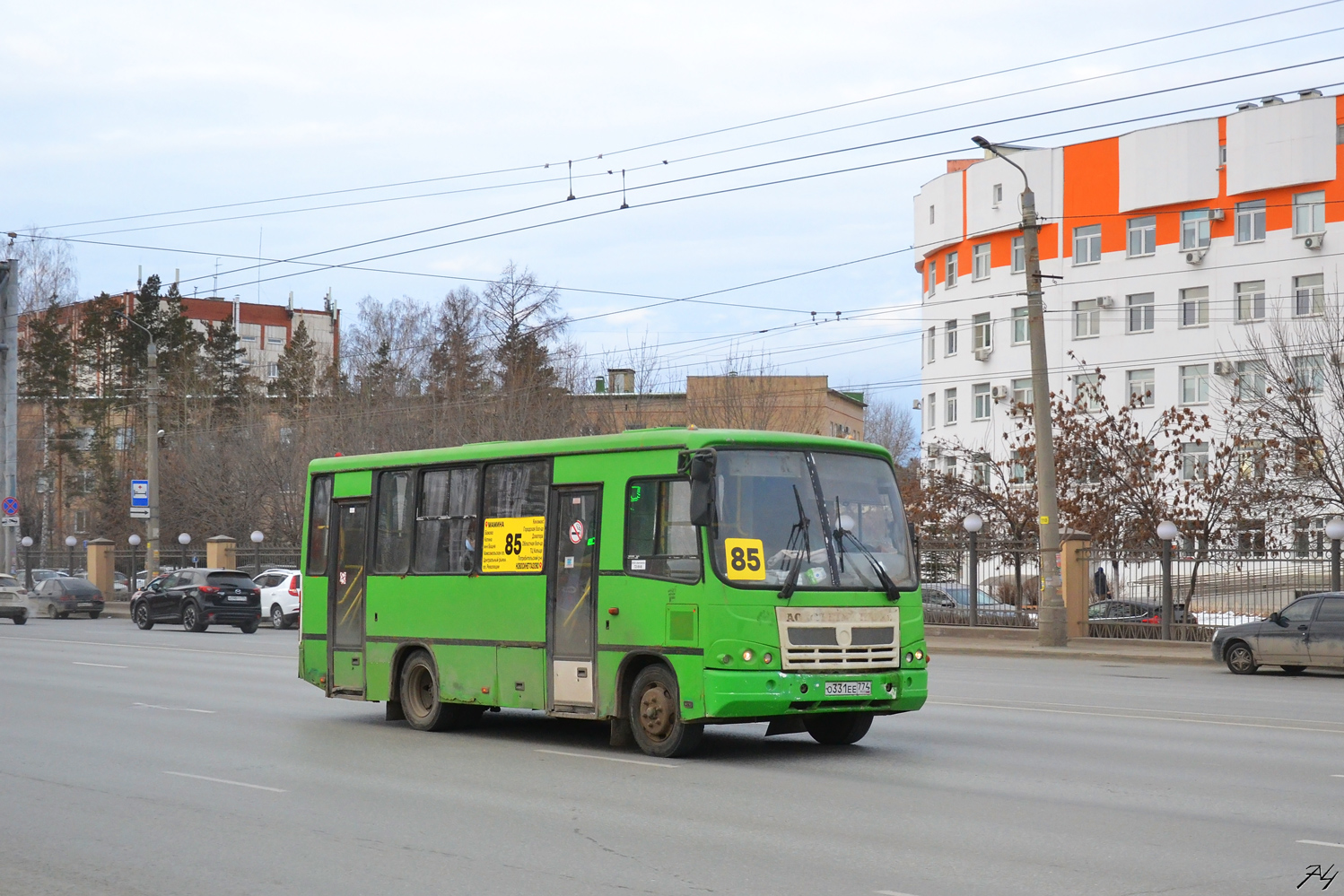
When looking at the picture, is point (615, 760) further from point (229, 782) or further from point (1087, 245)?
point (1087, 245)

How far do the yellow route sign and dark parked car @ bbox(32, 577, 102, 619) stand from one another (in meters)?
41.7

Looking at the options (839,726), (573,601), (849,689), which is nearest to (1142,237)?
(839,726)

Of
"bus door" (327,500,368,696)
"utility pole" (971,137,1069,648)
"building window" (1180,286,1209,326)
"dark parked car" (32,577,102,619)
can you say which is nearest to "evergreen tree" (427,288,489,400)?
"dark parked car" (32,577,102,619)

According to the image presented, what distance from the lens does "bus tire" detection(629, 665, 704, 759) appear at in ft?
42.3

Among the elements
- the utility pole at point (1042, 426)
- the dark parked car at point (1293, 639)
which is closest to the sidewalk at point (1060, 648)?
the utility pole at point (1042, 426)

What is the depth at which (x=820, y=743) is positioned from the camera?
559 inches

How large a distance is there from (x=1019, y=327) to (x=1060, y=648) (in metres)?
36.8

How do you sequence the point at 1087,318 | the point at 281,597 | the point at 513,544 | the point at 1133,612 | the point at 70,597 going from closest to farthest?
the point at 513,544, the point at 1133,612, the point at 281,597, the point at 70,597, the point at 1087,318

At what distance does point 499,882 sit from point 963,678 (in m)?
16.3

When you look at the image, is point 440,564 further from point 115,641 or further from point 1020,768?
point 115,641

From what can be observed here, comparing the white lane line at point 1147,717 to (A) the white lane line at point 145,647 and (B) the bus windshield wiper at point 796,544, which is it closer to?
(B) the bus windshield wiper at point 796,544

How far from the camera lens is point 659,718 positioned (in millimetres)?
13148

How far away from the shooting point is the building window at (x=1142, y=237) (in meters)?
60.9

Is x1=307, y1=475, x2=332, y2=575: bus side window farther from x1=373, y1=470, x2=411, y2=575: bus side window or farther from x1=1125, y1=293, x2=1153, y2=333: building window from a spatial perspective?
x1=1125, y1=293, x2=1153, y2=333: building window
